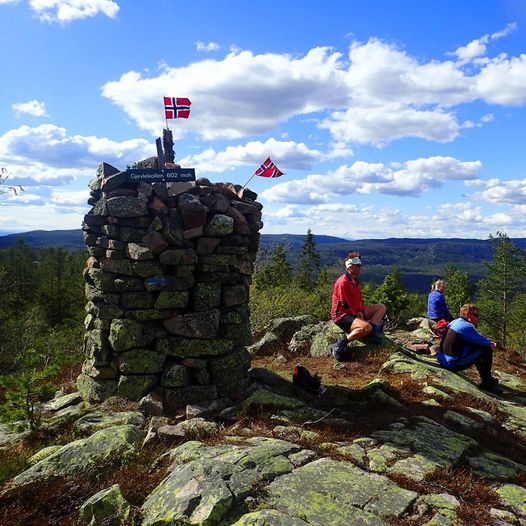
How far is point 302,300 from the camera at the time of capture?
39625 mm

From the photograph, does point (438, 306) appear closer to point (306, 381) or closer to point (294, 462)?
point (306, 381)

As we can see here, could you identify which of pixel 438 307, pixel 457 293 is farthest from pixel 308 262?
pixel 438 307

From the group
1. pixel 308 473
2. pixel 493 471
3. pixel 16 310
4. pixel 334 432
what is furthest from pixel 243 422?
pixel 16 310

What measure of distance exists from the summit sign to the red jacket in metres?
4.97

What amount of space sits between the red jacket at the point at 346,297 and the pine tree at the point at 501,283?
43.8 metres

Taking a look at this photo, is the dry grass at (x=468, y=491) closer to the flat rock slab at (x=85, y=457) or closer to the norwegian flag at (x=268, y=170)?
the flat rock slab at (x=85, y=457)

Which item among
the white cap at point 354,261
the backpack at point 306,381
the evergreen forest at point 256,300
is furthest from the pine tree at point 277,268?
the backpack at point 306,381

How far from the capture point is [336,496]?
5477 millimetres

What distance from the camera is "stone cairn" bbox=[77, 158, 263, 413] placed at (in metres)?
9.44

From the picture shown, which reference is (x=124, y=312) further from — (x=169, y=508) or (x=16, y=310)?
(x=16, y=310)

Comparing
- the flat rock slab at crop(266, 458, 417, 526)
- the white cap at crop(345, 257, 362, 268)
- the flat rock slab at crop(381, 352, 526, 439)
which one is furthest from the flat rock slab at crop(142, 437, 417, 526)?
the white cap at crop(345, 257, 362, 268)

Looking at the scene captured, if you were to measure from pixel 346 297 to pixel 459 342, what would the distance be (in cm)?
300

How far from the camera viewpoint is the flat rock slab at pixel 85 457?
6.27 metres

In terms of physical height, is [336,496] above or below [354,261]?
below
